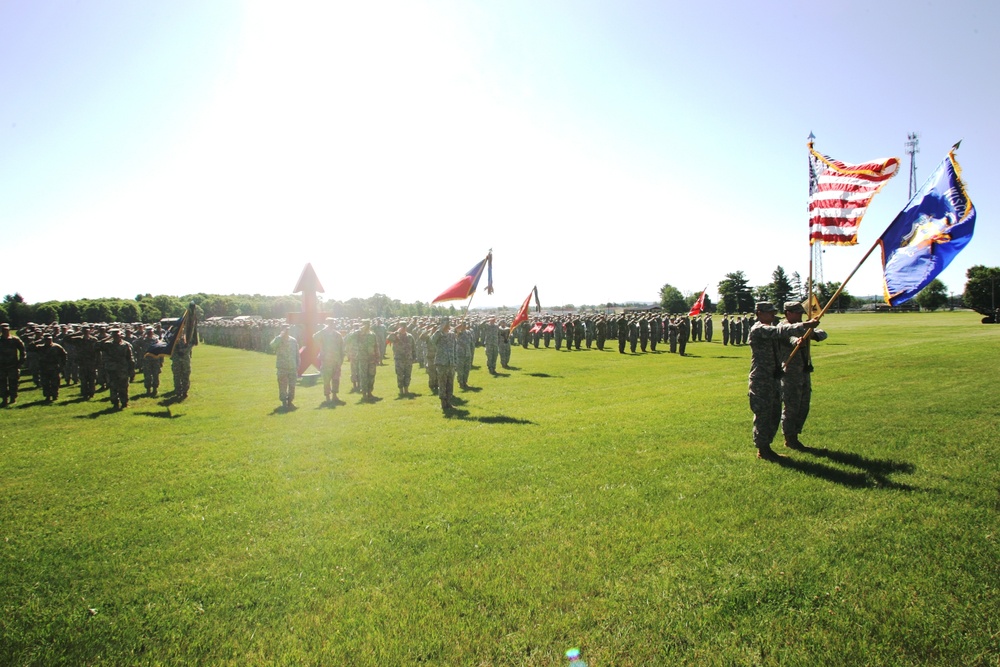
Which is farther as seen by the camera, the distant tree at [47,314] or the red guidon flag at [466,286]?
the distant tree at [47,314]

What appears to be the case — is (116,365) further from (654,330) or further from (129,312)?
(129,312)

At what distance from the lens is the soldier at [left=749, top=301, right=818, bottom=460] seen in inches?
303

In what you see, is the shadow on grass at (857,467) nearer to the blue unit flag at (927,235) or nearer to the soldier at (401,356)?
the blue unit flag at (927,235)

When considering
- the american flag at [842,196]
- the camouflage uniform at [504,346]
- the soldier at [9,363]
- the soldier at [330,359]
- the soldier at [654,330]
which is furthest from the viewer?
the soldier at [654,330]

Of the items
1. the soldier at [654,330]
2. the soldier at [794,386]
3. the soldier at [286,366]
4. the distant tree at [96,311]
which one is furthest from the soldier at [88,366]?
the distant tree at [96,311]

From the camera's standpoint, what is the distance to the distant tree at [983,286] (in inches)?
2830

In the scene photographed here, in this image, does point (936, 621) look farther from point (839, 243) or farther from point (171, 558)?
point (171, 558)

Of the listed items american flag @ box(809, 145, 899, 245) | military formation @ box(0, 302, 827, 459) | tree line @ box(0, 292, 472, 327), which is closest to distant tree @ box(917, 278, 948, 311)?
military formation @ box(0, 302, 827, 459)

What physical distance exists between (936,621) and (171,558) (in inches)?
269

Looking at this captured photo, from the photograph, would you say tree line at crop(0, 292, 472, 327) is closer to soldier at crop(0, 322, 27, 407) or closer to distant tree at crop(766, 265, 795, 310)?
soldier at crop(0, 322, 27, 407)

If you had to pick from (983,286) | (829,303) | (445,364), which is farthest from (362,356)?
(983,286)

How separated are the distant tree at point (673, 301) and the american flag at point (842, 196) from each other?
262 feet

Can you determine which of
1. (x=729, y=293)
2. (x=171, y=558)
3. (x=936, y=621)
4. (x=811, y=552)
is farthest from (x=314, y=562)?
(x=729, y=293)

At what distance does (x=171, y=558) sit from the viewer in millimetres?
5289
